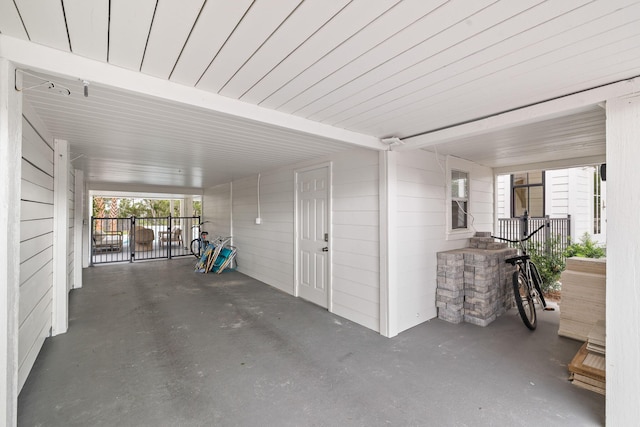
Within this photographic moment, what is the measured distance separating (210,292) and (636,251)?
212 inches

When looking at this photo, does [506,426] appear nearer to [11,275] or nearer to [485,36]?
[485,36]

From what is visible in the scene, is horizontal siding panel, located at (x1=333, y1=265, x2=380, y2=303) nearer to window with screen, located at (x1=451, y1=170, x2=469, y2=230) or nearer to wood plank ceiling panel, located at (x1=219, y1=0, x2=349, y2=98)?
window with screen, located at (x1=451, y1=170, x2=469, y2=230)

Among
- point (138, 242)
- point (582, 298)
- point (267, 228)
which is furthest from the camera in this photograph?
point (138, 242)

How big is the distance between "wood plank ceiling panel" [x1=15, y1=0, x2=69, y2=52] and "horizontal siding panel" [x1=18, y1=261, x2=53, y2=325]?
1864mm

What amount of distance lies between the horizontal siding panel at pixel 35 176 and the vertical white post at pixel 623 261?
423cm

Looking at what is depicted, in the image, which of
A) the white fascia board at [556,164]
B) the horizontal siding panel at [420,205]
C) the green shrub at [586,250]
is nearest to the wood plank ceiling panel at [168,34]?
the horizontal siding panel at [420,205]

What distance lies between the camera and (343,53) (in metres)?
1.62

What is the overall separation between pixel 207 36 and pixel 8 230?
4.72 ft

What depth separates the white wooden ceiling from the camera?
128 centimetres

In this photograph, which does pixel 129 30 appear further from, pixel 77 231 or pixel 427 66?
pixel 77 231

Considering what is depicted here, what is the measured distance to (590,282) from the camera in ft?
10.9

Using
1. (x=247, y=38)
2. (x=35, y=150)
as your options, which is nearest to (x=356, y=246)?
(x=247, y=38)

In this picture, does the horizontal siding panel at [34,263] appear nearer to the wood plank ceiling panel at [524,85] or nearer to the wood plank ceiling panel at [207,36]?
the wood plank ceiling panel at [207,36]

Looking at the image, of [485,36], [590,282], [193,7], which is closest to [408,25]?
[485,36]
